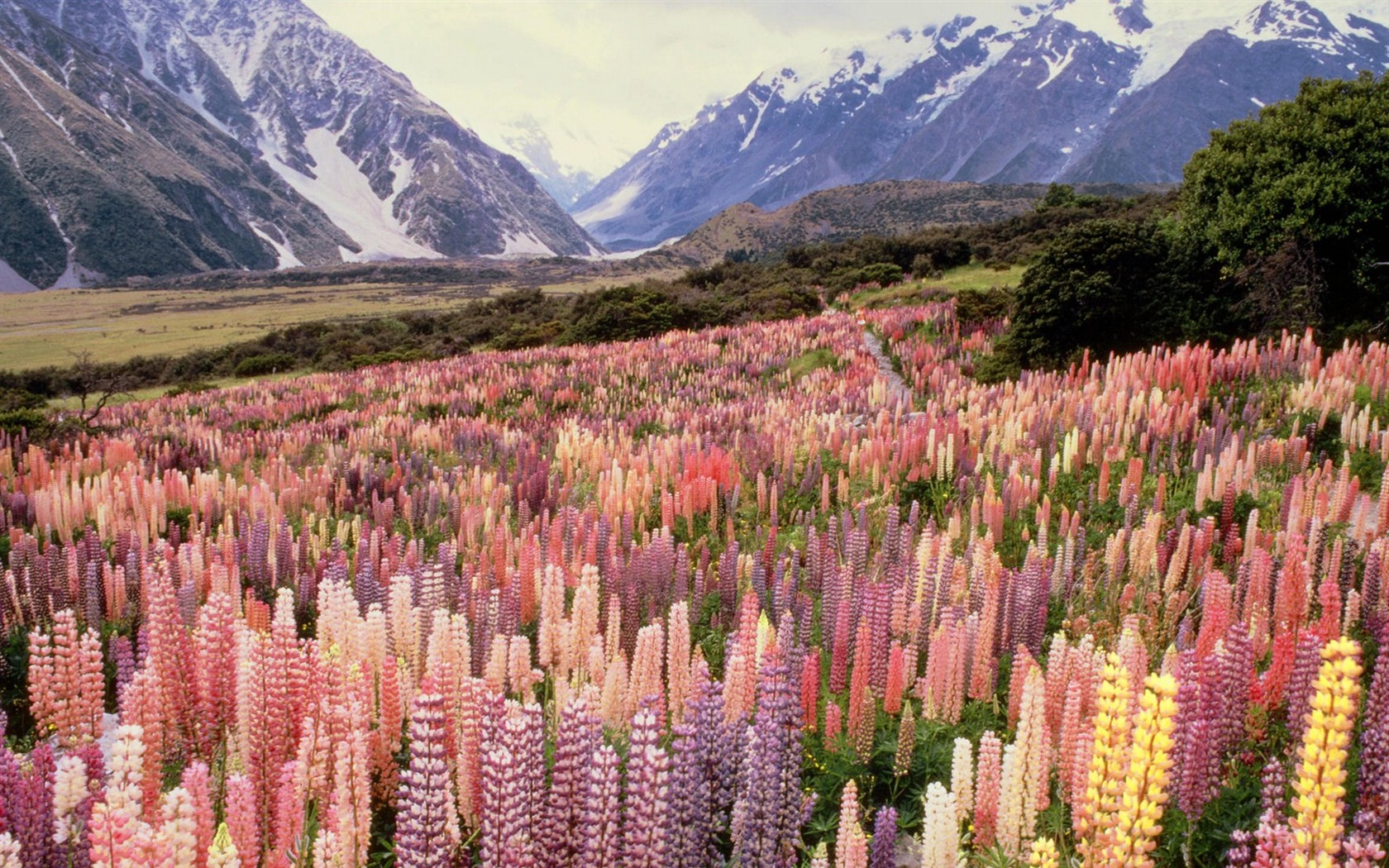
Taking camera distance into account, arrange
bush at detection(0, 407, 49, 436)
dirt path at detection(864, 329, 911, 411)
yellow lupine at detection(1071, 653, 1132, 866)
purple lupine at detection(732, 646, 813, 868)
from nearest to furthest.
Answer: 1. yellow lupine at detection(1071, 653, 1132, 866)
2. purple lupine at detection(732, 646, 813, 868)
3. dirt path at detection(864, 329, 911, 411)
4. bush at detection(0, 407, 49, 436)

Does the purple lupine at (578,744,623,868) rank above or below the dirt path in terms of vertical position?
below

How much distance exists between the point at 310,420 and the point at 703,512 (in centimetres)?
1049

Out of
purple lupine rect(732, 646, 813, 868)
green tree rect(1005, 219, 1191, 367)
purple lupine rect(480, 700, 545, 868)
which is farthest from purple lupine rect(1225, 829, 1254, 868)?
green tree rect(1005, 219, 1191, 367)

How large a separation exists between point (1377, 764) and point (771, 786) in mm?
2133

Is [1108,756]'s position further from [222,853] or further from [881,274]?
[881,274]

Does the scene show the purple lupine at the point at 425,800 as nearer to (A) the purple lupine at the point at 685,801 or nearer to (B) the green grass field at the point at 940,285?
(A) the purple lupine at the point at 685,801

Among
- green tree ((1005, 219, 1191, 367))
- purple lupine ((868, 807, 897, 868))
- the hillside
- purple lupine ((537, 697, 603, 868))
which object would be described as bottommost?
purple lupine ((868, 807, 897, 868))

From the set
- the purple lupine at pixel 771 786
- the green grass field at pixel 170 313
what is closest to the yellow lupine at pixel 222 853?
the purple lupine at pixel 771 786

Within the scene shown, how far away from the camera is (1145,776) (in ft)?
7.34

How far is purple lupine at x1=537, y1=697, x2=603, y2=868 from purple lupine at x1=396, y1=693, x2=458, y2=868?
1.07 feet

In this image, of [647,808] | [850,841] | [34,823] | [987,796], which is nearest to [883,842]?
[850,841]

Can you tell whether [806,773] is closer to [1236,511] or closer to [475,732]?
[475,732]

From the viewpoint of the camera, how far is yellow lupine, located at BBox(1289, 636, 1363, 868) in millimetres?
2090

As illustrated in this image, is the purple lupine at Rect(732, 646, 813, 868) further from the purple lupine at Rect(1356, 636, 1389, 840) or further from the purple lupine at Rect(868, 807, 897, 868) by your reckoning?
the purple lupine at Rect(1356, 636, 1389, 840)
